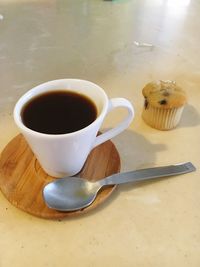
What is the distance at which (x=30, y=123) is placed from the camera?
1.24ft

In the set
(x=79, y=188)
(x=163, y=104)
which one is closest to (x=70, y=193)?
(x=79, y=188)

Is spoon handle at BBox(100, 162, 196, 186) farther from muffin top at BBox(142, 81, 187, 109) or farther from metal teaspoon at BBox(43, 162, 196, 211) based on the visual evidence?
muffin top at BBox(142, 81, 187, 109)

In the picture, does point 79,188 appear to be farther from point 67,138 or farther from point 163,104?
point 163,104

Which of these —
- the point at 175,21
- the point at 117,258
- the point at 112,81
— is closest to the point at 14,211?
the point at 117,258

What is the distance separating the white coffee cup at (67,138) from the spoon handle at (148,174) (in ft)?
0.17

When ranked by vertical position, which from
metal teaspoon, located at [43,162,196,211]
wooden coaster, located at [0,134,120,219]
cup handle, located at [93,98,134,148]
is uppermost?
cup handle, located at [93,98,134,148]

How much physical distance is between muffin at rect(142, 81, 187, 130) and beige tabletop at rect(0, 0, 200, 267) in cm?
2

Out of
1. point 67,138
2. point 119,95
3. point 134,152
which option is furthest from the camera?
point 119,95

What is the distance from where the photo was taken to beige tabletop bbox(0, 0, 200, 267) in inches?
14.3

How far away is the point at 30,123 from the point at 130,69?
395mm

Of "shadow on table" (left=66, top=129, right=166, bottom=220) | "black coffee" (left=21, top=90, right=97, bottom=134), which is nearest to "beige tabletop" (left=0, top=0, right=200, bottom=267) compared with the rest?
"shadow on table" (left=66, top=129, right=166, bottom=220)

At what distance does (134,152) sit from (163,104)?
97 mm

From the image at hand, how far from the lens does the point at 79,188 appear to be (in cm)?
40

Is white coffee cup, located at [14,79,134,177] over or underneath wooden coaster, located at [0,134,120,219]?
over
